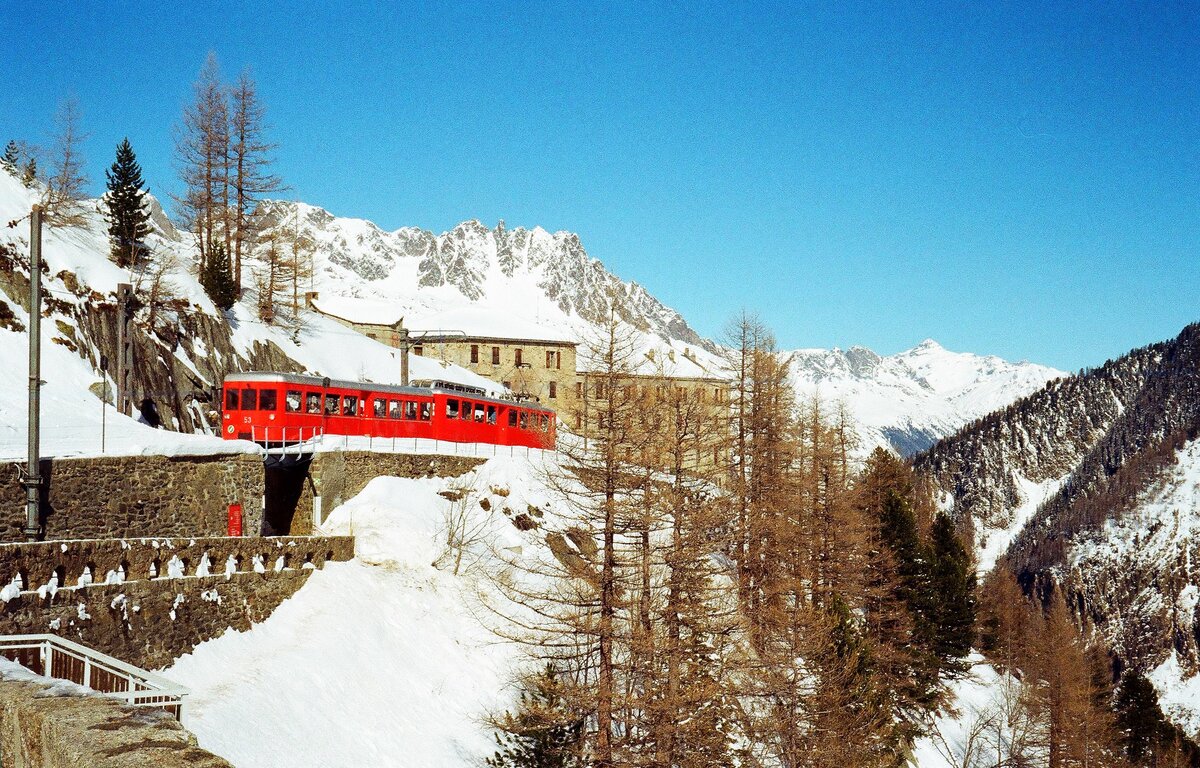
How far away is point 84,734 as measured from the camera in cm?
400

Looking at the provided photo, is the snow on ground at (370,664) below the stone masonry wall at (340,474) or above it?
below

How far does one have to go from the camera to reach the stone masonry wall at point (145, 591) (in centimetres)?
1445

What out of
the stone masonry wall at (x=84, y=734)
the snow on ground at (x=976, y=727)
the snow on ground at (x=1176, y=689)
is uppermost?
the stone masonry wall at (x=84, y=734)

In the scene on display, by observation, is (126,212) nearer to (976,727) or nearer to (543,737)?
(543,737)

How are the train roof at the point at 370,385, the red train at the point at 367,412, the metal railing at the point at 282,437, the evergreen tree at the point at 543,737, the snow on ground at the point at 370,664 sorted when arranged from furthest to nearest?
the train roof at the point at 370,385 → the red train at the point at 367,412 → the metal railing at the point at 282,437 → the evergreen tree at the point at 543,737 → the snow on ground at the point at 370,664

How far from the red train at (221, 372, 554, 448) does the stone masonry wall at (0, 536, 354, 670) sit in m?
10.5

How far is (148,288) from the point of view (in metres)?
40.8

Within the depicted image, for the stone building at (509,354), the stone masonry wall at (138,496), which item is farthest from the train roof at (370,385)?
the stone building at (509,354)

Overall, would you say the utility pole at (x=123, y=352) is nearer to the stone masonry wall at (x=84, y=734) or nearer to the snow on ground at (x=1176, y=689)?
the stone masonry wall at (x=84, y=734)

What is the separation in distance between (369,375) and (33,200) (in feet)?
67.4

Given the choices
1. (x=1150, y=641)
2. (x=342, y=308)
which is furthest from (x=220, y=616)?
(x=1150, y=641)

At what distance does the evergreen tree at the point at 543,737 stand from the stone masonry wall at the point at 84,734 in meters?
12.6

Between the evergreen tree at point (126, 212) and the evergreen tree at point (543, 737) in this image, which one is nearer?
the evergreen tree at point (543, 737)

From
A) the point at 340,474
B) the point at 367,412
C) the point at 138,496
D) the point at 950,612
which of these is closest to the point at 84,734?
the point at 138,496
